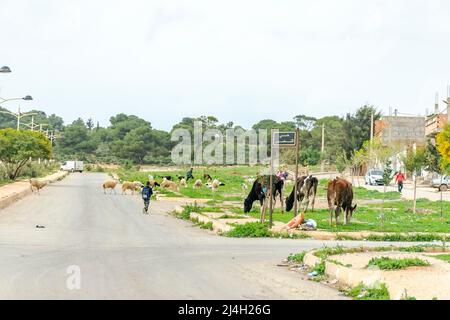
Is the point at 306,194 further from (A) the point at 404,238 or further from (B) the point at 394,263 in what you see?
(B) the point at 394,263

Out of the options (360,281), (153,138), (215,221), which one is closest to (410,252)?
(360,281)

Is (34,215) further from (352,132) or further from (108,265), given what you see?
(352,132)

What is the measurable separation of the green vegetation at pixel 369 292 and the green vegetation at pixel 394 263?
66.3 inches

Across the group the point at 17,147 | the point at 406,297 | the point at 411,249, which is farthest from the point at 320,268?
the point at 17,147

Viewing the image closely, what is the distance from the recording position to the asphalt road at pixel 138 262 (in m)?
11.9

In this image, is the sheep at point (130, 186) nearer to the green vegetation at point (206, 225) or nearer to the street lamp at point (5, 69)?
the street lamp at point (5, 69)

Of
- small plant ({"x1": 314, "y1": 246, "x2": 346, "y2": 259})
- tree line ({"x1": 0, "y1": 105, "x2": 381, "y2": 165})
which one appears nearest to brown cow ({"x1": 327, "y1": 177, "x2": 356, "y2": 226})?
small plant ({"x1": 314, "y1": 246, "x2": 346, "y2": 259})

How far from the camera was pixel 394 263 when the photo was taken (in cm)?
1439

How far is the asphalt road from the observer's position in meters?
11.9

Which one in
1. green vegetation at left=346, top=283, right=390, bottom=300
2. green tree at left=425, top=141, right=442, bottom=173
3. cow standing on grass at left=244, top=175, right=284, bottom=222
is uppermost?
green tree at left=425, top=141, right=442, bottom=173

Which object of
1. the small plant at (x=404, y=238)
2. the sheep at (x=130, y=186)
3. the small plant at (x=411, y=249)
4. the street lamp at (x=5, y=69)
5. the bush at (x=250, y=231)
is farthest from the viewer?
the sheep at (x=130, y=186)

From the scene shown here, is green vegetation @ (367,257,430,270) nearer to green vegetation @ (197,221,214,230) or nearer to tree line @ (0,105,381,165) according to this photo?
green vegetation @ (197,221,214,230)

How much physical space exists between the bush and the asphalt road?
Result: 2.33 feet

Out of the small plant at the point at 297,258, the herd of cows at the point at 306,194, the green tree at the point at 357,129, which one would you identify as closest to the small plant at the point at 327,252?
the small plant at the point at 297,258
